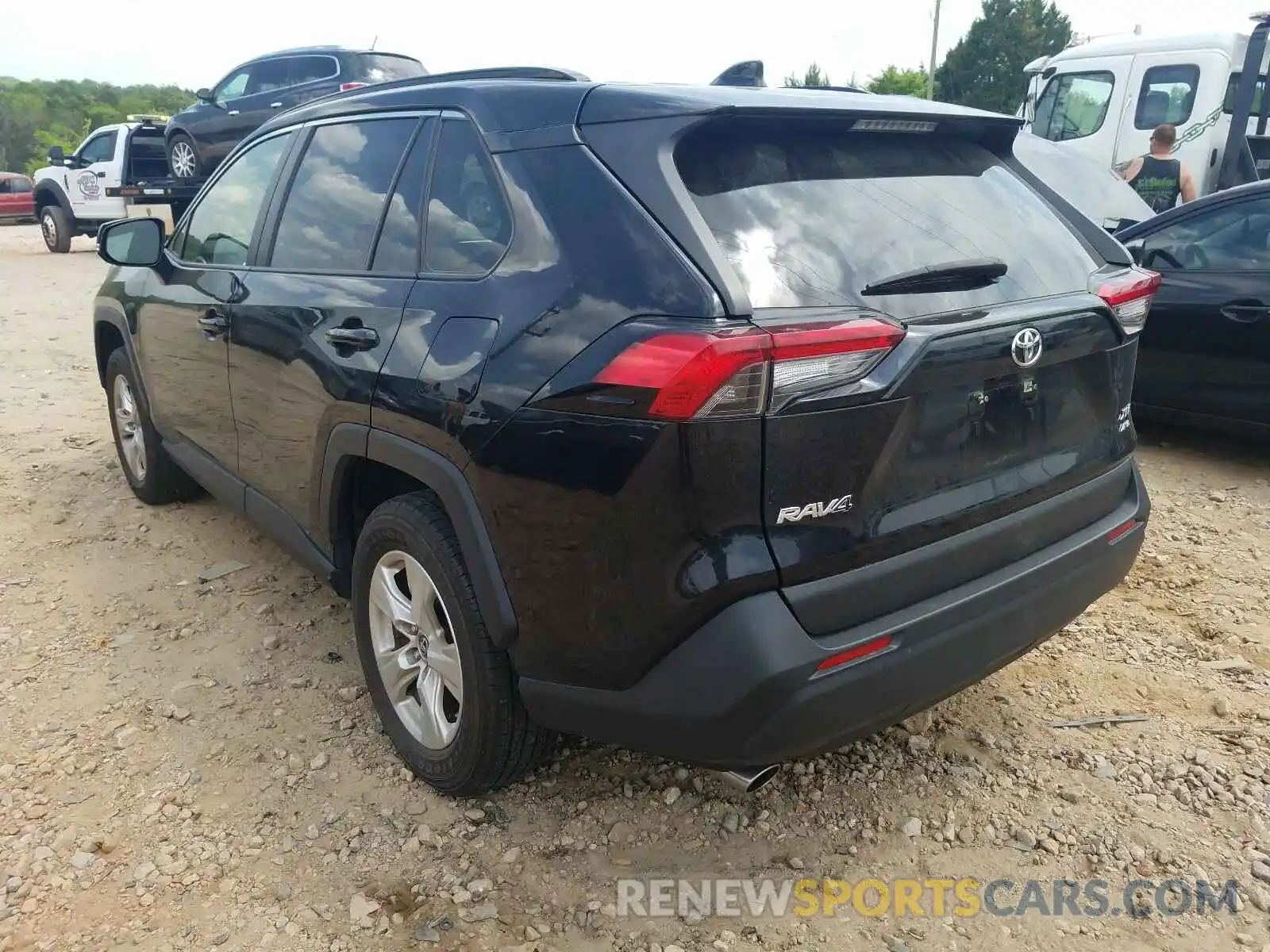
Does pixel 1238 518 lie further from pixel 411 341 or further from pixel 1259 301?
pixel 411 341

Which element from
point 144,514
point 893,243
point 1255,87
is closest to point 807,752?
point 893,243

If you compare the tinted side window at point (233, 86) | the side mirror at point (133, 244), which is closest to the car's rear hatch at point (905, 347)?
the side mirror at point (133, 244)

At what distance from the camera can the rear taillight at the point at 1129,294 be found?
242cm

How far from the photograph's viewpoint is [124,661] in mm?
3367

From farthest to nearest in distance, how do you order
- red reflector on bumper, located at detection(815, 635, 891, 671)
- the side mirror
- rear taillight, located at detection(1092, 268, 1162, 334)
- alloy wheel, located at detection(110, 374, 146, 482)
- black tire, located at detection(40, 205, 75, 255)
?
black tire, located at detection(40, 205, 75, 255)
alloy wheel, located at detection(110, 374, 146, 482)
the side mirror
rear taillight, located at detection(1092, 268, 1162, 334)
red reflector on bumper, located at detection(815, 635, 891, 671)

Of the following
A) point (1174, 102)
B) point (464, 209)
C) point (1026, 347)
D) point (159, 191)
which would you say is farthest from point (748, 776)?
point (159, 191)

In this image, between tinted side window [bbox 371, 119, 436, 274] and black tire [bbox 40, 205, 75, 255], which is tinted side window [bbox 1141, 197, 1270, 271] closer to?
tinted side window [bbox 371, 119, 436, 274]

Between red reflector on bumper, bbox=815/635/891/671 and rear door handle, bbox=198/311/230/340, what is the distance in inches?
95.2

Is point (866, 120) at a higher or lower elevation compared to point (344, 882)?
higher

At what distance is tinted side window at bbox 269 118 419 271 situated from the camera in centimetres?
277

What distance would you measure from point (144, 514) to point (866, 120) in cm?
391

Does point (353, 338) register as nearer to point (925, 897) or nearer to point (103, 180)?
point (925, 897)

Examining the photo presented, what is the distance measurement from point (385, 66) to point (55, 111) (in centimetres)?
7346

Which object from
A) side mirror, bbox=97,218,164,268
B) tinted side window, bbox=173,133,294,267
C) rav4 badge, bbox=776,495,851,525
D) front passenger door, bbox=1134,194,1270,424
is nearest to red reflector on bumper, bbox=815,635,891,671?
rav4 badge, bbox=776,495,851,525
